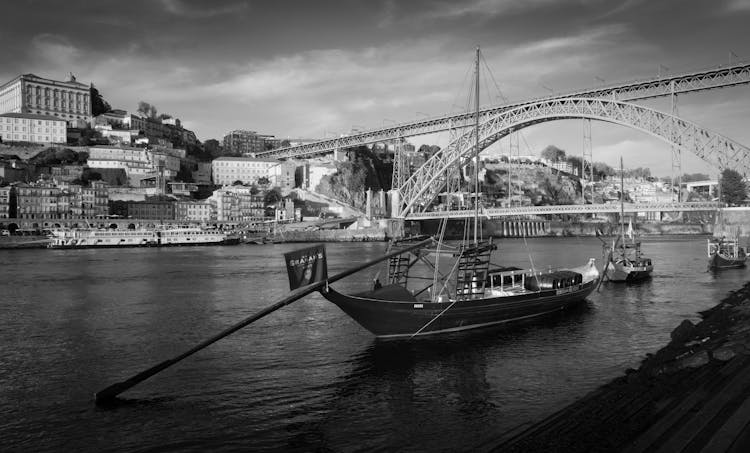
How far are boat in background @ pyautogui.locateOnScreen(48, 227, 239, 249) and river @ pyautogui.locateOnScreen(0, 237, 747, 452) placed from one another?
42.8 metres

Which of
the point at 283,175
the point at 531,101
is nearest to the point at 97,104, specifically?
the point at 283,175

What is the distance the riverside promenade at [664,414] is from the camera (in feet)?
19.6

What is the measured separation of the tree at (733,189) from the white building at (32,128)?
307 feet

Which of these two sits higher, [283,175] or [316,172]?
[316,172]

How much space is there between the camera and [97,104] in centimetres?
11338

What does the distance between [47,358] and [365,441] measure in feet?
30.7

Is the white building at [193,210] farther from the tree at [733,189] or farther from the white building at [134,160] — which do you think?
the tree at [733,189]

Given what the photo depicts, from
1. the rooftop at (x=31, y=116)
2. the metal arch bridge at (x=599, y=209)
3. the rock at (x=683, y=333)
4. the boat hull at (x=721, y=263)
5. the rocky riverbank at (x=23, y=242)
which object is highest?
the rooftop at (x=31, y=116)

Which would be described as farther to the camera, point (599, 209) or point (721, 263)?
point (599, 209)

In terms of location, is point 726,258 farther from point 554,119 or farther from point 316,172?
point 316,172

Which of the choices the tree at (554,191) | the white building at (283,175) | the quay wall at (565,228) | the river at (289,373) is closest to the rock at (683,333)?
the river at (289,373)

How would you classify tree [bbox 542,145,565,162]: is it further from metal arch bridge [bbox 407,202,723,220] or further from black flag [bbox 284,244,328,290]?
black flag [bbox 284,244,328,290]

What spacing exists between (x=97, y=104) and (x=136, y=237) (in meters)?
61.6

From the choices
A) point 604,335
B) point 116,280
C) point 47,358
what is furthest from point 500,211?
point 47,358
